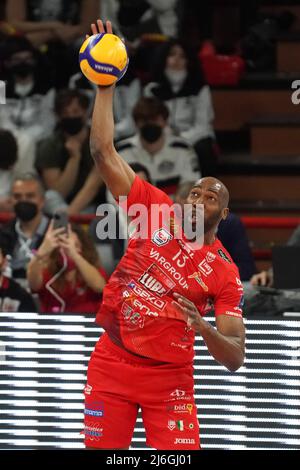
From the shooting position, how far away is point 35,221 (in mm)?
7910

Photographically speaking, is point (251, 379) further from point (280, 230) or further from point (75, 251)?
point (280, 230)

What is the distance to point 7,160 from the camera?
29.6 feet

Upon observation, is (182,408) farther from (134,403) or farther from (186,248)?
(186,248)

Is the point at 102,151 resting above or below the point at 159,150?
above

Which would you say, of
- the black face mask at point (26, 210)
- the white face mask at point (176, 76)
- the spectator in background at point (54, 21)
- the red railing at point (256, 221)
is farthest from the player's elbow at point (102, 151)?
the spectator in background at point (54, 21)

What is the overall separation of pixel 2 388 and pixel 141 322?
1.24 m

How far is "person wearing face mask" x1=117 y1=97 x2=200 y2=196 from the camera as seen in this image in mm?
8922

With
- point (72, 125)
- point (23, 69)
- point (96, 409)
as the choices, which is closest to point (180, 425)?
point (96, 409)

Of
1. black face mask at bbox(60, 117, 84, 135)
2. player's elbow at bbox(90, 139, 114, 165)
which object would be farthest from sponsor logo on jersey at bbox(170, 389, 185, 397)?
black face mask at bbox(60, 117, 84, 135)

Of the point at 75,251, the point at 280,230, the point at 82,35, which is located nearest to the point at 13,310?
the point at 75,251

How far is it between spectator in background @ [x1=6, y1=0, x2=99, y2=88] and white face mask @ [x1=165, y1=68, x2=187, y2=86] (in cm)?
92

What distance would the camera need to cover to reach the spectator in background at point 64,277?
7.03m

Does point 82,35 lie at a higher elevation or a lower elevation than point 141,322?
higher

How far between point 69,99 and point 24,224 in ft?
5.67
